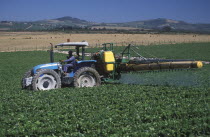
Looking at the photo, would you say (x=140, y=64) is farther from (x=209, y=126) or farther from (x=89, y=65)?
(x=209, y=126)

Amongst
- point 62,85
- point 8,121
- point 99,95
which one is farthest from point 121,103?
point 62,85

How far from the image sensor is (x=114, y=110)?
34.2ft

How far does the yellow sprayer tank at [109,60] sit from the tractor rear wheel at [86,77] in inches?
28.3

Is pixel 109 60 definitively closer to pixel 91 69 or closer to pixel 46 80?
pixel 91 69

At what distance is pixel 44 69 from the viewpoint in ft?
47.0

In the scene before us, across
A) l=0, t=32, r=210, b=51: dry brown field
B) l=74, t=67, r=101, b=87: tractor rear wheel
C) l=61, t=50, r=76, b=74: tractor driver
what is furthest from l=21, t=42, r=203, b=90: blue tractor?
l=0, t=32, r=210, b=51: dry brown field

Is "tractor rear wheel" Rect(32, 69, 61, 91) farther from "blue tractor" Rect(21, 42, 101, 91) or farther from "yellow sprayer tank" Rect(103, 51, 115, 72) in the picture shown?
"yellow sprayer tank" Rect(103, 51, 115, 72)

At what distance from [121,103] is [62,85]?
17.3ft

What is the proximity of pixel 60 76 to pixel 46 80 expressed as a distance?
92cm

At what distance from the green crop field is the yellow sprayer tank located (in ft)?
3.41

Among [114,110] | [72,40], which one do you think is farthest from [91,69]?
[72,40]

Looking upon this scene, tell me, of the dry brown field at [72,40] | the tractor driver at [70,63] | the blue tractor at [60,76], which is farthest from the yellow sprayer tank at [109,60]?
the dry brown field at [72,40]

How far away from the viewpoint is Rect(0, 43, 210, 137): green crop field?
841 cm

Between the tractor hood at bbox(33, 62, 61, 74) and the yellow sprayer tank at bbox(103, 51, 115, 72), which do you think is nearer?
the tractor hood at bbox(33, 62, 61, 74)
